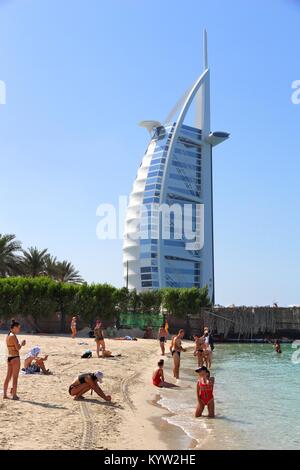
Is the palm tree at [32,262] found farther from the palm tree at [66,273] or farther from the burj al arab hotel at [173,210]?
the burj al arab hotel at [173,210]

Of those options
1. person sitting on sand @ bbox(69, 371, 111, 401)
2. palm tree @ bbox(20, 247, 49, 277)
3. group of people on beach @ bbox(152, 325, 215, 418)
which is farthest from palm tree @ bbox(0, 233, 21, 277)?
person sitting on sand @ bbox(69, 371, 111, 401)

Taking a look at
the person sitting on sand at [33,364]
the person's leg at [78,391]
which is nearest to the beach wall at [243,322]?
the person sitting on sand at [33,364]

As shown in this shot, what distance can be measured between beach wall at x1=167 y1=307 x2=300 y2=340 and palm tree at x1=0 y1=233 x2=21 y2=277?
1579 centimetres

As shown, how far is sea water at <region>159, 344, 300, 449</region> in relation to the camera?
29.5 ft

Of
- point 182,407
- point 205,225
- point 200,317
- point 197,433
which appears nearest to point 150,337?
point 200,317

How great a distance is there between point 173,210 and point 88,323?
60156 millimetres

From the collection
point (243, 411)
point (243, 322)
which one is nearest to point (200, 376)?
point (243, 411)

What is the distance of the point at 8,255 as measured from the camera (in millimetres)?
48562

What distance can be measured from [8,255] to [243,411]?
130 ft

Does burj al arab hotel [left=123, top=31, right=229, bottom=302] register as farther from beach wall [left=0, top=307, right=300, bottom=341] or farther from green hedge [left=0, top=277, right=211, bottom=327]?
green hedge [left=0, top=277, right=211, bottom=327]

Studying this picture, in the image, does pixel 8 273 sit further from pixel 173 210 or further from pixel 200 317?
pixel 173 210

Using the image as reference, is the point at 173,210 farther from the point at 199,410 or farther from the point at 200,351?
the point at 199,410

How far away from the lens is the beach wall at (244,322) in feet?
164

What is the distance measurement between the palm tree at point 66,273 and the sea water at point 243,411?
128 ft
